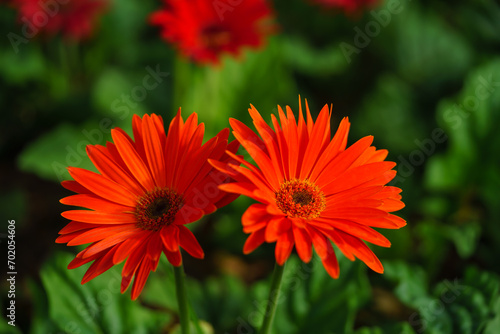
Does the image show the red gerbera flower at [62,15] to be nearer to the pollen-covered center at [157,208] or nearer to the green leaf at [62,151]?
the green leaf at [62,151]

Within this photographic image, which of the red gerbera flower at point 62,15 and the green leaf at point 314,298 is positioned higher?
the red gerbera flower at point 62,15

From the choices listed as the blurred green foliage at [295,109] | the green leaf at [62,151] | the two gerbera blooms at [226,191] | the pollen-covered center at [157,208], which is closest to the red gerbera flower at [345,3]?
the blurred green foliage at [295,109]

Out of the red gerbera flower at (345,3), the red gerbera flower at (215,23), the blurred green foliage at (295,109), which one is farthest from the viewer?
the red gerbera flower at (345,3)

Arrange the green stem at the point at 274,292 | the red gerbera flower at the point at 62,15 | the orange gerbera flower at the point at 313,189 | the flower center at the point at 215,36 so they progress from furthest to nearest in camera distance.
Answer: the red gerbera flower at the point at 62,15, the flower center at the point at 215,36, the green stem at the point at 274,292, the orange gerbera flower at the point at 313,189

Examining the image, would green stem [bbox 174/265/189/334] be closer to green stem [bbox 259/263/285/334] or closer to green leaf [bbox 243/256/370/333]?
green stem [bbox 259/263/285/334]

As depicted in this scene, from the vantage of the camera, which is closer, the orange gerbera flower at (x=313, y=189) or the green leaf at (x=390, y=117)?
the orange gerbera flower at (x=313, y=189)

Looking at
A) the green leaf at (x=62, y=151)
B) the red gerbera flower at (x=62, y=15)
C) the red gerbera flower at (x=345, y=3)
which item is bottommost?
the green leaf at (x=62, y=151)

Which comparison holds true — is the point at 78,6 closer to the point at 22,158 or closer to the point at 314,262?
the point at 22,158

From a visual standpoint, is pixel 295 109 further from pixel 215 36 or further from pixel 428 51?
pixel 428 51
